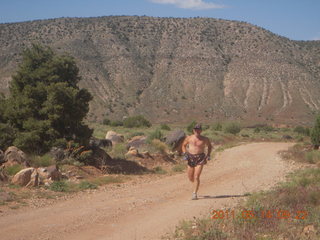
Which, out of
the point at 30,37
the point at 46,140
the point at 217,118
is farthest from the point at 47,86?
the point at 30,37

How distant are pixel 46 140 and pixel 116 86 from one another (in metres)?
52.8

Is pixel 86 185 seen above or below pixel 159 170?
above

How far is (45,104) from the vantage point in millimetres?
14359

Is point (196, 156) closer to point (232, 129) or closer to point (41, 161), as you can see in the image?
point (41, 161)

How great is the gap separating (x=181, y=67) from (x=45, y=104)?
189 ft

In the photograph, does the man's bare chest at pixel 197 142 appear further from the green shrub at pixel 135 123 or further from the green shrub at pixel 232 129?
the green shrub at pixel 135 123

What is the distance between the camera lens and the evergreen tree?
14.1 metres

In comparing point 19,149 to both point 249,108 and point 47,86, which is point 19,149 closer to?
point 47,86

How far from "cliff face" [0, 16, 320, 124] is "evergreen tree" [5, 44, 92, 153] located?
42.4 metres

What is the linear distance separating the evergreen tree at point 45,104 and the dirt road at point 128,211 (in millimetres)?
4363

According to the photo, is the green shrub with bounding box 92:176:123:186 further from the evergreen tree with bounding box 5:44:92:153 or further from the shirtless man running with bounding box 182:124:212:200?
the shirtless man running with bounding box 182:124:212:200


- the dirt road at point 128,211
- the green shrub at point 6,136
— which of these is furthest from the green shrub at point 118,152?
the dirt road at point 128,211

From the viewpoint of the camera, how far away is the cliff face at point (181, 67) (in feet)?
205
